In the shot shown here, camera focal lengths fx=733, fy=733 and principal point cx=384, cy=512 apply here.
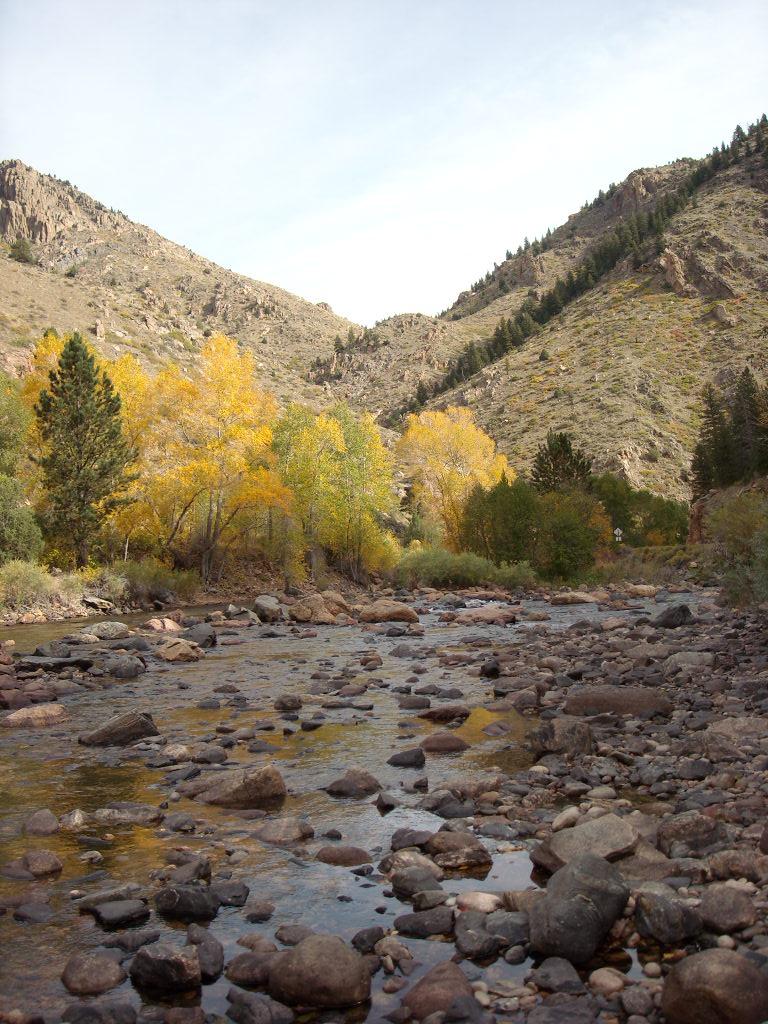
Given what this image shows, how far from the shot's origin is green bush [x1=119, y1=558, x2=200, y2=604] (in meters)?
32.0

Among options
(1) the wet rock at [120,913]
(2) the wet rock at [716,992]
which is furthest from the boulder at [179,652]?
(2) the wet rock at [716,992]

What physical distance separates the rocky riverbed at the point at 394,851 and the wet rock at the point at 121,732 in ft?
0.11

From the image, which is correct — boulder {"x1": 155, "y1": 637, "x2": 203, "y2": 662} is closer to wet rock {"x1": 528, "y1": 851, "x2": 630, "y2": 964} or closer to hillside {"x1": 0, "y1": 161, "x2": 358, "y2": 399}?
wet rock {"x1": 528, "y1": 851, "x2": 630, "y2": 964}

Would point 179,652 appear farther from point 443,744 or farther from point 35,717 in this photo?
point 443,744

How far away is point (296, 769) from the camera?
862 centimetres

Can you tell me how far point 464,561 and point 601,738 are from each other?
3479cm

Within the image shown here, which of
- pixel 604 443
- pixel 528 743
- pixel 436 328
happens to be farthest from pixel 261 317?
pixel 528 743

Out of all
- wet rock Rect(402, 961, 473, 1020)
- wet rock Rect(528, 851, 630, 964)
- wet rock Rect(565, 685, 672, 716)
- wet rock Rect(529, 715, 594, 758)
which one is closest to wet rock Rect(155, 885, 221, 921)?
wet rock Rect(402, 961, 473, 1020)

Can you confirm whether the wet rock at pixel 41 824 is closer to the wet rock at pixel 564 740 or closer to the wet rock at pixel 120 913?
the wet rock at pixel 120 913

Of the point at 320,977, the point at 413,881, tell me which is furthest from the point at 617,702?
the point at 320,977

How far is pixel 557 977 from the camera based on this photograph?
163 inches

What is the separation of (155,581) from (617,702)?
26.3 meters

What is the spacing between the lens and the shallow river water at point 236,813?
463 cm

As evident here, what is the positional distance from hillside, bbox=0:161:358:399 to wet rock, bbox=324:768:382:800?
238ft
